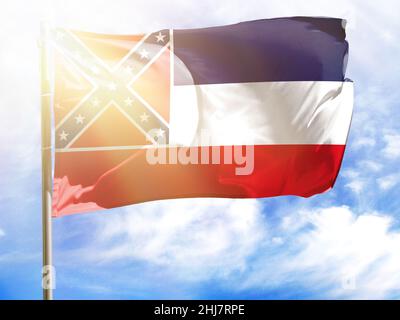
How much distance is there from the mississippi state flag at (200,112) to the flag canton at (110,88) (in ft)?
0.05

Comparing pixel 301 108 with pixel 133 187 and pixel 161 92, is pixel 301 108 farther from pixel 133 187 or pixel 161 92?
pixel 133 187

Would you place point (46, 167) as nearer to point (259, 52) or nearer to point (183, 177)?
point (183, 177)

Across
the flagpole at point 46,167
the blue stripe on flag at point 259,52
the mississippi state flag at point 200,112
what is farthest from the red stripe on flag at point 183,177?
the flagpole at point 46,167

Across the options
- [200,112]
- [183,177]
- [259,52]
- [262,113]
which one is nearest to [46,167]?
[183,177]

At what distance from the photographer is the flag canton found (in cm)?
972

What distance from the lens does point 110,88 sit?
10.0 meters

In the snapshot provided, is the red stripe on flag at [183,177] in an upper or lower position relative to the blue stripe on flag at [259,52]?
lower

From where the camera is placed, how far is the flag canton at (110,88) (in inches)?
383

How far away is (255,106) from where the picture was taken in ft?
34.0

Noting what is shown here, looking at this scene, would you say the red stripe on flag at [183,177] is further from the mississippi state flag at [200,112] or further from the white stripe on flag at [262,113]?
the white stripe on flag at [262,113]

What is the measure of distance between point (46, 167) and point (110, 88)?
2.41 metres
